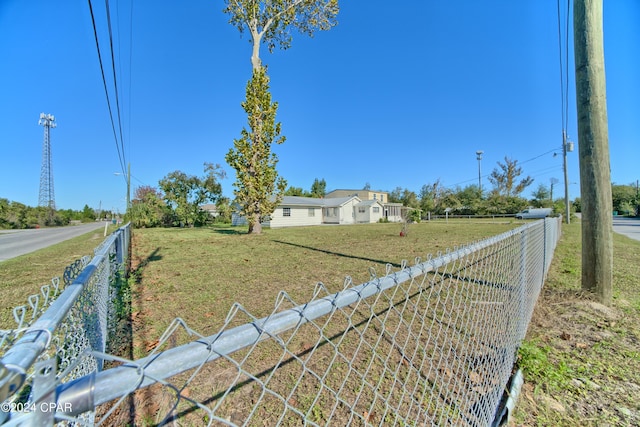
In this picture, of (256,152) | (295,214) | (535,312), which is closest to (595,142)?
(535,312)

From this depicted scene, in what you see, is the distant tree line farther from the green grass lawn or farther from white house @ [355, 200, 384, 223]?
white house @ [355, 200, 384, 223]

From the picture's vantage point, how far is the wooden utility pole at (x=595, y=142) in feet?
12.2

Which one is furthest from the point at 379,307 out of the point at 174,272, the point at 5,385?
the point at 174,272

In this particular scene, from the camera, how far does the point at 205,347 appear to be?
2.45 ft

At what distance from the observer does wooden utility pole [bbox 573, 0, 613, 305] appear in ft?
12.2

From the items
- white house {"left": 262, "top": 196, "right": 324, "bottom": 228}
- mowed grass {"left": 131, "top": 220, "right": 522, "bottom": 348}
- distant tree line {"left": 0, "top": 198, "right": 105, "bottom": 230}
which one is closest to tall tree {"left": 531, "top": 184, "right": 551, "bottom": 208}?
white house {"left": 262, "top": 196, "right": 324, "bottom": 228}

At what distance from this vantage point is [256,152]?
15898 millimetres

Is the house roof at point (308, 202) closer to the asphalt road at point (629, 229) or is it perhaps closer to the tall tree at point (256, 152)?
the tall tree at point (256, 152)

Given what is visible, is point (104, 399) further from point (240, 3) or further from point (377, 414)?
point (240, 3)

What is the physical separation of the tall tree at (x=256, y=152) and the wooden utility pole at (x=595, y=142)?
13793 mm

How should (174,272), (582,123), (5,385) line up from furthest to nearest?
(174,272) < (582,123) < (5,385)

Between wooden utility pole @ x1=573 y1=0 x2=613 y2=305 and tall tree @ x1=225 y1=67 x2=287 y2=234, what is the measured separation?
13793 millimetres

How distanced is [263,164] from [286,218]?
12.2m

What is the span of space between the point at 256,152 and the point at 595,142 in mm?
14337
